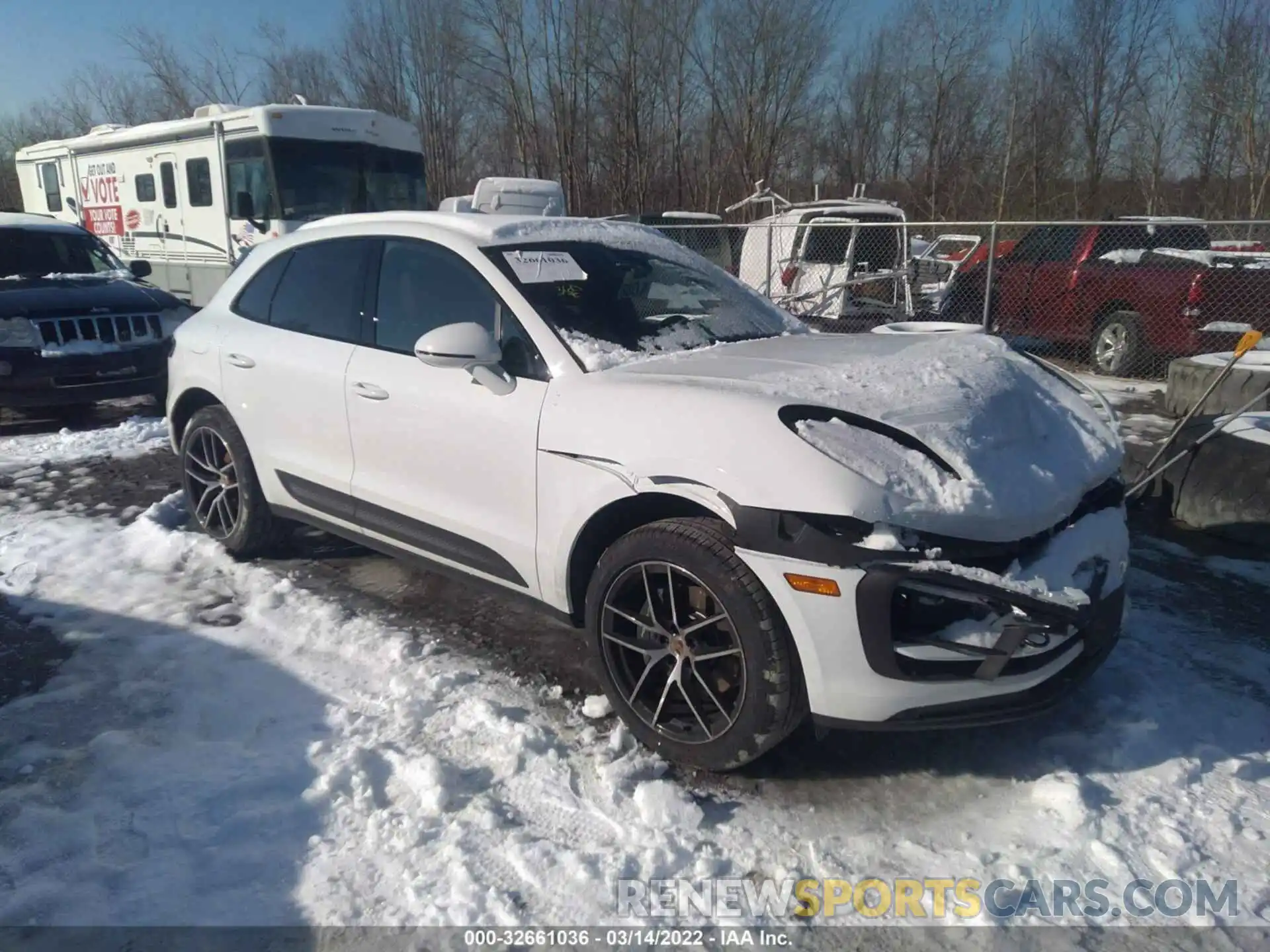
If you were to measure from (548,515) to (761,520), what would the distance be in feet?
2.89

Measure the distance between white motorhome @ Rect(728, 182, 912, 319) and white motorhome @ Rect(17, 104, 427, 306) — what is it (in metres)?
5.47

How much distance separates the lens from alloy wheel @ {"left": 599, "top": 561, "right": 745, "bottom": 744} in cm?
282

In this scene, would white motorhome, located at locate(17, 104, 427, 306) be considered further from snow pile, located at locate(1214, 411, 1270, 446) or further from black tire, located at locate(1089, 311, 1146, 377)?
snow pile, located at locate(1214, 411, 1270, 446)

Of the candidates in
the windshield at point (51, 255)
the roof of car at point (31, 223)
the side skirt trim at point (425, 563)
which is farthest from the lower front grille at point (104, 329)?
the side skirt trim at point (425, 563)

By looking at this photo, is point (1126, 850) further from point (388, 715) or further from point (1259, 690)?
point (388, 715)

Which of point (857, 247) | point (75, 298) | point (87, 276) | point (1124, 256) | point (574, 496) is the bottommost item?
point (574, 496)

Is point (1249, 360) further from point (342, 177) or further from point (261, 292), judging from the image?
point (342, 177)

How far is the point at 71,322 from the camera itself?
7.48 m

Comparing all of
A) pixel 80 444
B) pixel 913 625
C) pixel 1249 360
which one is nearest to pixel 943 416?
pixel 913 625

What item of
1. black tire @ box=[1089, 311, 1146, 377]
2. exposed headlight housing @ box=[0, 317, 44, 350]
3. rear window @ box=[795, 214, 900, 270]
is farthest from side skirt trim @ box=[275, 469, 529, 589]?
rear window @ box=[795, 214, 900, 270]

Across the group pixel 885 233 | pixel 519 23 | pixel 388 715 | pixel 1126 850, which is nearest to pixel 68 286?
pixel 388 715

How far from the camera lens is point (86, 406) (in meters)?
9.07

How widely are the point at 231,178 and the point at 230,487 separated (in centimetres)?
941

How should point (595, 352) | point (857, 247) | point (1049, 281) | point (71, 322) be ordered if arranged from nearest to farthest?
point (595, 352) < point (71, 322) < point (1049, 281) < point (857, 247)
